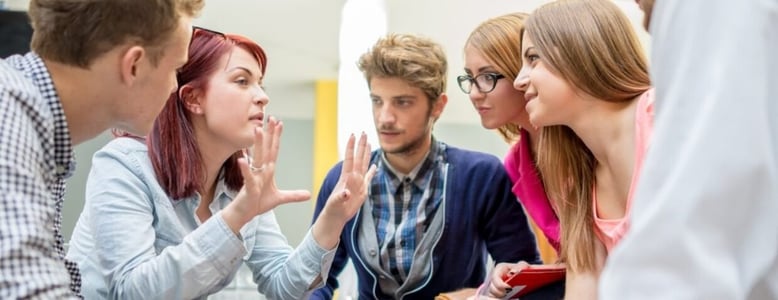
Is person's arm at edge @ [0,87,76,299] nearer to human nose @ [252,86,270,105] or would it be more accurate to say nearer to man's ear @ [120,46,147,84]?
man's ear @ [120,46,147,84]

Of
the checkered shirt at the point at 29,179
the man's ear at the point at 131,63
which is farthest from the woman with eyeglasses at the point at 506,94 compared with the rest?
the checkered shirt at the point at 29,179

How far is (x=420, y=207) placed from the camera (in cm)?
169

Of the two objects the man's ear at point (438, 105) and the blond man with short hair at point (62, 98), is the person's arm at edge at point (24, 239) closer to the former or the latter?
the blond man with short hair at point (62, 98)

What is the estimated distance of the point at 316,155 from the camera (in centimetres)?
394

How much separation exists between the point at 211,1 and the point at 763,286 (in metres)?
3.03

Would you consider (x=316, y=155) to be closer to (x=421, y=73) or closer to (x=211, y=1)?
(x=211, y=1)

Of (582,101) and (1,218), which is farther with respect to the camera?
(582,101)

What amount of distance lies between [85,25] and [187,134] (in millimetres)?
580

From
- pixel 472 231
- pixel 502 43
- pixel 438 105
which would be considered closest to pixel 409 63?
pixel 438 105

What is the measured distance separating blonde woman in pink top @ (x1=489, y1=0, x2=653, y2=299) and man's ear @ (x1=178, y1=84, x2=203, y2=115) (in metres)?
0.58

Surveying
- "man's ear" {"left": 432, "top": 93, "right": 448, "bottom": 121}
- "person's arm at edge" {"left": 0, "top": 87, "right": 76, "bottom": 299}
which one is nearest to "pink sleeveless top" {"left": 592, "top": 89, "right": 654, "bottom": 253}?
"man's ear" {"left": 432, "top": 93, "right": 448, "bottom": 121}

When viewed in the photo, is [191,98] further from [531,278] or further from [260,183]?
[531,278]

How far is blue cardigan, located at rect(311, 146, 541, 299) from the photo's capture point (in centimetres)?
163

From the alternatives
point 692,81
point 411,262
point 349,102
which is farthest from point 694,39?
point 349,102
